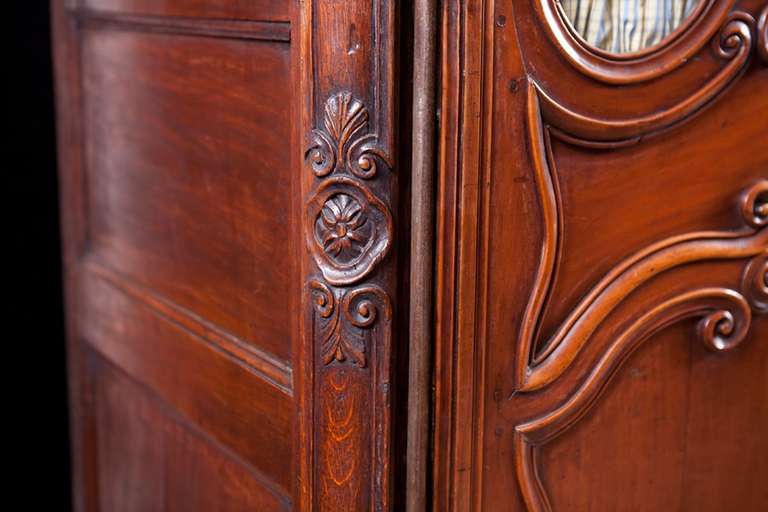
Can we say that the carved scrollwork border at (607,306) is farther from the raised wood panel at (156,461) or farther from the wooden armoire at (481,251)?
the raised wood panel at (156,461)

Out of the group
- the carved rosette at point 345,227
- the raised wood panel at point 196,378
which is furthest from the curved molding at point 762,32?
the raised wood panel at point 196,378

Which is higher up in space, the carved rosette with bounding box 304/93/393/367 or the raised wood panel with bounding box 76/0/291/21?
the raised wood panel with bounding box 76/0/291/21

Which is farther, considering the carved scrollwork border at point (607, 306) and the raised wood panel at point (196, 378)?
the raised wood panel at point (196, 378)

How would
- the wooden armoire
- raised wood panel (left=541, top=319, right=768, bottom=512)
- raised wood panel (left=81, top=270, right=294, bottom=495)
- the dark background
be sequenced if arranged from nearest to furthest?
the wooden armoire < raised wood panel (left=541, top=319, right=768, bottom=512) < raised wood panel (left=81, top=270, right=294, bottom=495) < the dark background

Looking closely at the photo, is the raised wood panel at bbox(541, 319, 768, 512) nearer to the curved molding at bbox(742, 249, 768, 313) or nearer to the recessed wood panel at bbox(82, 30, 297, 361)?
the curved molding at bbox(742, 249, 768, 313)

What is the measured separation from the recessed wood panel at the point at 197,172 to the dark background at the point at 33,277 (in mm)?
333

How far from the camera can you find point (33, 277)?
1732 mm

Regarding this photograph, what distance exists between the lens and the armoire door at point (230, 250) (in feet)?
2.74

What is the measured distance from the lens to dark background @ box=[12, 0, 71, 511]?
5.49ft

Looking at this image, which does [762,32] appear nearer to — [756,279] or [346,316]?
[756,279]

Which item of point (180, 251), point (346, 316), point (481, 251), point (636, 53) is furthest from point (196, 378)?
point (636, 53)

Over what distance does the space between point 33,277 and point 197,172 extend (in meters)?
0.74

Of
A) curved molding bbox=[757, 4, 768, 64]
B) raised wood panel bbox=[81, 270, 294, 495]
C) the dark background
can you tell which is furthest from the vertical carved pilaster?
the dark background

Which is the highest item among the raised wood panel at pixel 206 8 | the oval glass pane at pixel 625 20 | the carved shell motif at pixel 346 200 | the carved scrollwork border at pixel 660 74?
the raised wood panel at pixel 206 8
